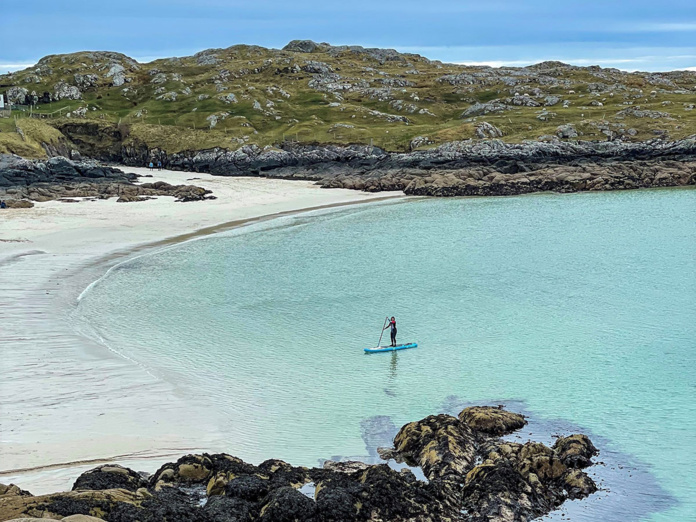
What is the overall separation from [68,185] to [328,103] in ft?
263

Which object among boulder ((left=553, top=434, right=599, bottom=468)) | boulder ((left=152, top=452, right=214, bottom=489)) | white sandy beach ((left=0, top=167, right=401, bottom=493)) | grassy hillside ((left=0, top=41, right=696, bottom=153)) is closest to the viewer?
boulder ((left=152, top=452, right=214, bottom=489))

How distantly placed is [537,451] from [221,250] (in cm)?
3623

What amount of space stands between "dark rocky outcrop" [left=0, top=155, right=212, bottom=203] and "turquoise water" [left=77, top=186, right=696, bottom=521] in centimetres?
2321

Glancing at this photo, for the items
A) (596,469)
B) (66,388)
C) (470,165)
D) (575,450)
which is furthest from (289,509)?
(470,165)

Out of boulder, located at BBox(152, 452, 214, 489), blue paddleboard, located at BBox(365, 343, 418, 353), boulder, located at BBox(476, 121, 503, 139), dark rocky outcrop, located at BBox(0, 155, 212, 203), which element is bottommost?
boulder, located at BBox(152, 452, 214, 489)

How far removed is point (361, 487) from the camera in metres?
15.1

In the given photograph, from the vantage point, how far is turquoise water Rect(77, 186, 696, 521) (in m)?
21.5

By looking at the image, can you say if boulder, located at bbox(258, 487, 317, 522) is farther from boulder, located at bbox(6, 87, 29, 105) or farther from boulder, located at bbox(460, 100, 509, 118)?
boulder, located at bbox(6, 87, 29, 105)

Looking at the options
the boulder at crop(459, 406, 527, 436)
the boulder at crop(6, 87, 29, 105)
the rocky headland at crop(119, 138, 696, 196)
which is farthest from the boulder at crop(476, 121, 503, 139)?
the boulder at crop(6, 87, 29, 105)

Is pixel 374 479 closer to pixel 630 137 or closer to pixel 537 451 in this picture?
pixel 537 451

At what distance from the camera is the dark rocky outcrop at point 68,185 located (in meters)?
72.8

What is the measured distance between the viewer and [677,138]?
10788 centimetres

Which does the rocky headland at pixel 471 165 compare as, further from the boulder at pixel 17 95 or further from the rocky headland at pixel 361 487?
the rocky headland at pixel 361 487

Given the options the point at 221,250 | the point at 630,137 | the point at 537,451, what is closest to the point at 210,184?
the point at 221,250
